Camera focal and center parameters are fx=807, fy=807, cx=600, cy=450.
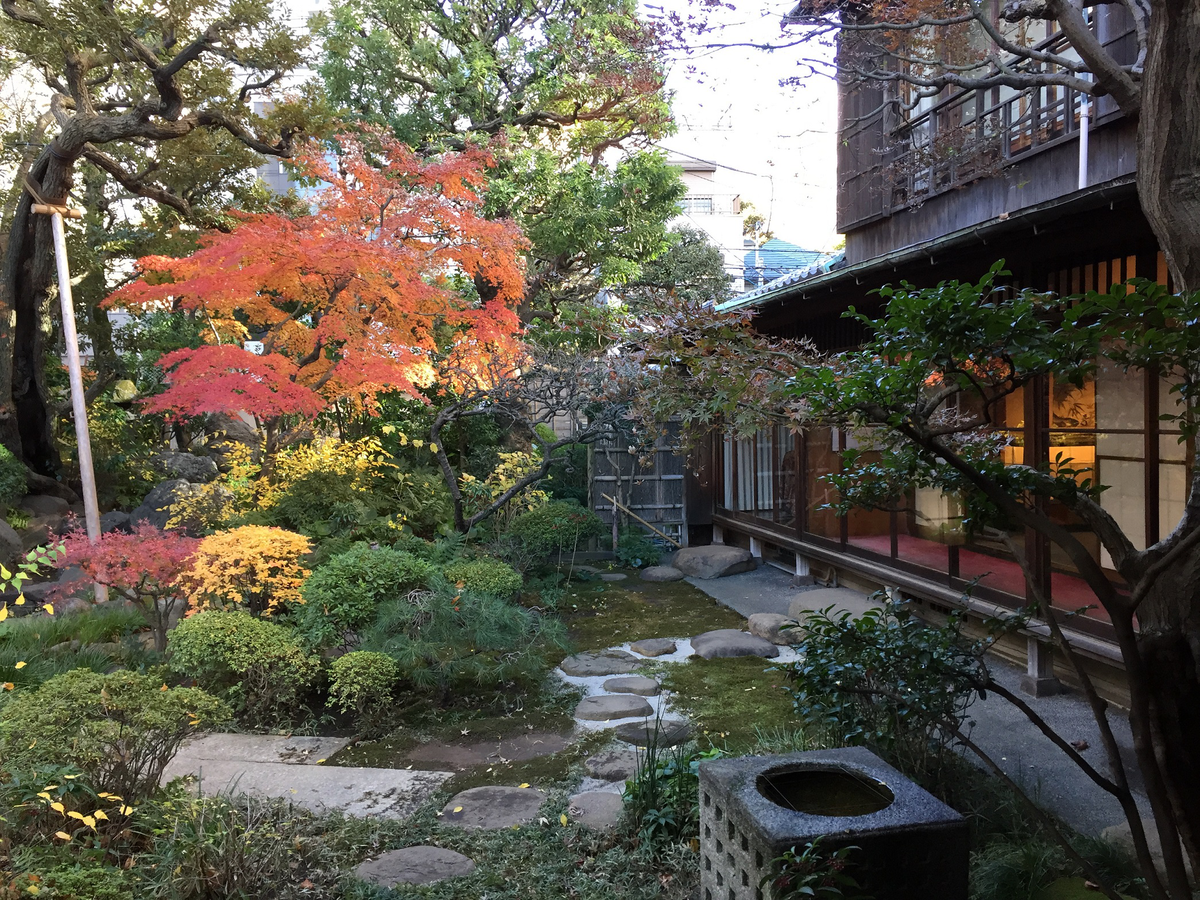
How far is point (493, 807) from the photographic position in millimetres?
4422

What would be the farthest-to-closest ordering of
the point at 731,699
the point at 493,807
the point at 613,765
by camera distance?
1. the point at 731,699
2. the point at 613,765
3. the point at 493,807

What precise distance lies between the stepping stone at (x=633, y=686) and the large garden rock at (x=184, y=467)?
9769 millimetres

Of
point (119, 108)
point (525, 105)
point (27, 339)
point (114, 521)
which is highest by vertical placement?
point (525, 105)

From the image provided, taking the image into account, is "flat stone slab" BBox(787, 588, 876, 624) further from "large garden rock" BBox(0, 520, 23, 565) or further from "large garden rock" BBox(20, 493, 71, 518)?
"large garden rock" BBox(20, 493, 71, 518)

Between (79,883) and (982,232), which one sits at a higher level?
(982,232)

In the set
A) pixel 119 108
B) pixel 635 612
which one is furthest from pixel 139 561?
pixel 119 108

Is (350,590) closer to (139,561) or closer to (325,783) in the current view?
(139,561)

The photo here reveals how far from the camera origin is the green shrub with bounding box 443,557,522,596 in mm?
7555

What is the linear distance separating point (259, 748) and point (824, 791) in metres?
3.91

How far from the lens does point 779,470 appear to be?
10.6 metres

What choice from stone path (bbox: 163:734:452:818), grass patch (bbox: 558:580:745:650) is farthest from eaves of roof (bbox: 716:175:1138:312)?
stone path (bbox: 163:734:452:818)

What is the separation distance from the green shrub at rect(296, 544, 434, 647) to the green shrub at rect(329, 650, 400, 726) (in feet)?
2.07

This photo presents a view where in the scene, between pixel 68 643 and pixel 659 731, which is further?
pixel 68 643

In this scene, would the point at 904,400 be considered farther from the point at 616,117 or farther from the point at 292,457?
the point at 616,117
